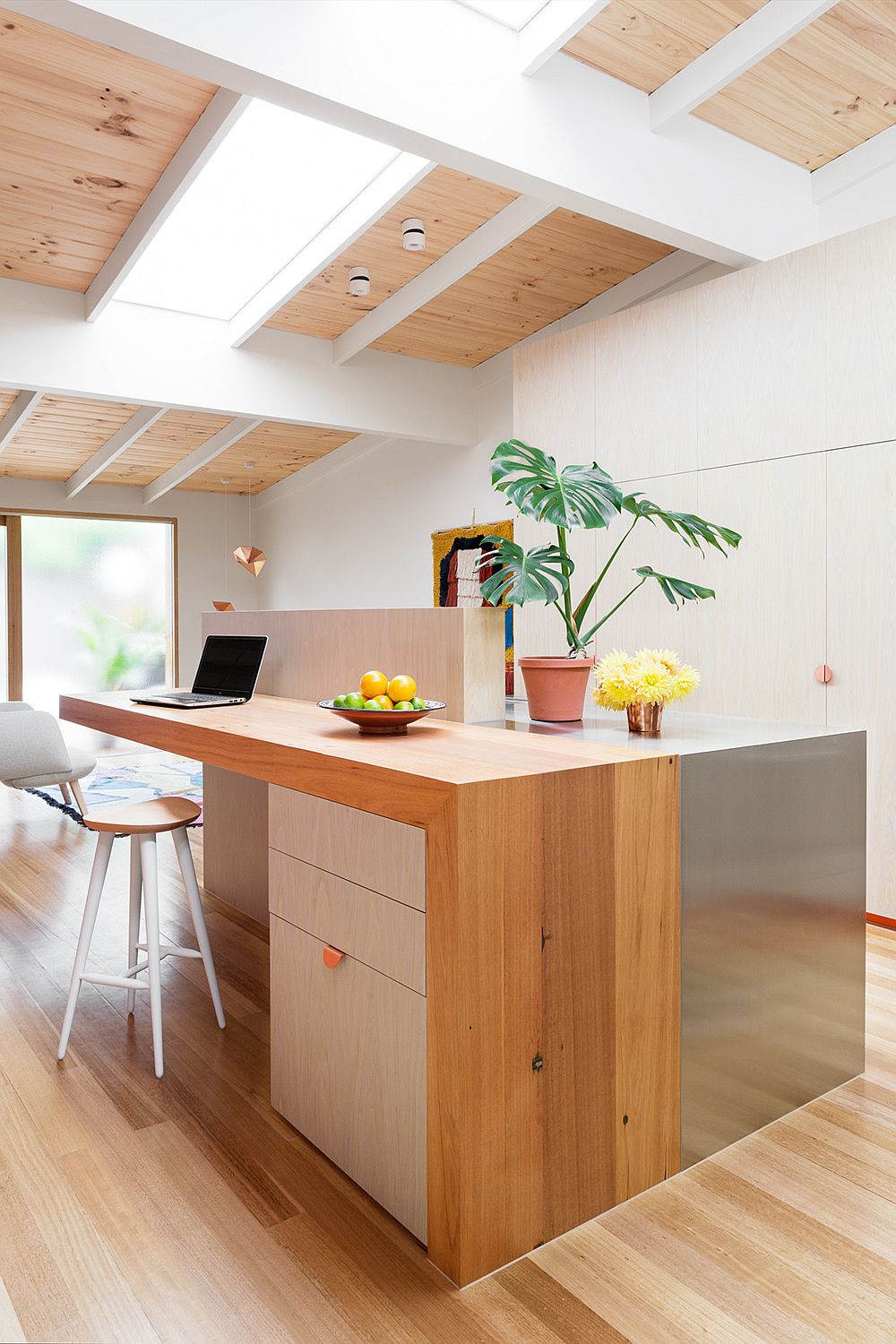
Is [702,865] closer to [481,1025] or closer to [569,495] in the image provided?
[481,1025]

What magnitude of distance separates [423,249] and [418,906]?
3864mm

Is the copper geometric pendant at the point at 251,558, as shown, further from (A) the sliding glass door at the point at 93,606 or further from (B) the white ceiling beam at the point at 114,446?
(A) the sliding glass door at the point at 93,606

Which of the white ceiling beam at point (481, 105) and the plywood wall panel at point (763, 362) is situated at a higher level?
the white ceiling beam at point (481, 105)

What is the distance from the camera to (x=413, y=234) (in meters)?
4.12

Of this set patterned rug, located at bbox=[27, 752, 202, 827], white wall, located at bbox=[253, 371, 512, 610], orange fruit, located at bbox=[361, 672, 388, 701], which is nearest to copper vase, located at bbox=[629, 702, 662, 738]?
orange fruit, located at bbox=[361, 672, 388, 701]

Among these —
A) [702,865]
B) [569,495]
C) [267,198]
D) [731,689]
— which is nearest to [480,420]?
[267,198]

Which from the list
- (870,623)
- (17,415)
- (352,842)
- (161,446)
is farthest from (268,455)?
(352,842)

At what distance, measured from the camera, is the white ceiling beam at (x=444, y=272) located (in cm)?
403

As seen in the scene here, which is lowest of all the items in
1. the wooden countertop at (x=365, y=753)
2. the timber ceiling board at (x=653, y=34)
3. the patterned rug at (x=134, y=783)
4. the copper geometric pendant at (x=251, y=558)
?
the patterned rug at (x=134, y=783)

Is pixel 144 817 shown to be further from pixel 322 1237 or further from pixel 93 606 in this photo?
pixel 93 606

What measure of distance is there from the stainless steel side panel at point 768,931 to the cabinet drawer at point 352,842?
1.78ft

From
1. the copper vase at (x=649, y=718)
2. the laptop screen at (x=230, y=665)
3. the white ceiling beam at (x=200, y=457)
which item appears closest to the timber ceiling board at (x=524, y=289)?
the white ceiling beam at (x=200, y=457)

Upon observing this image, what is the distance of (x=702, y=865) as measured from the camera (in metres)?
1.74

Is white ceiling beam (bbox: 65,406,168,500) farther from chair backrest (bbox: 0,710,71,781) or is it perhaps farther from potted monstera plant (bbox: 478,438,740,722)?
potted monstera plant (bbox: 478,438,740,722)
